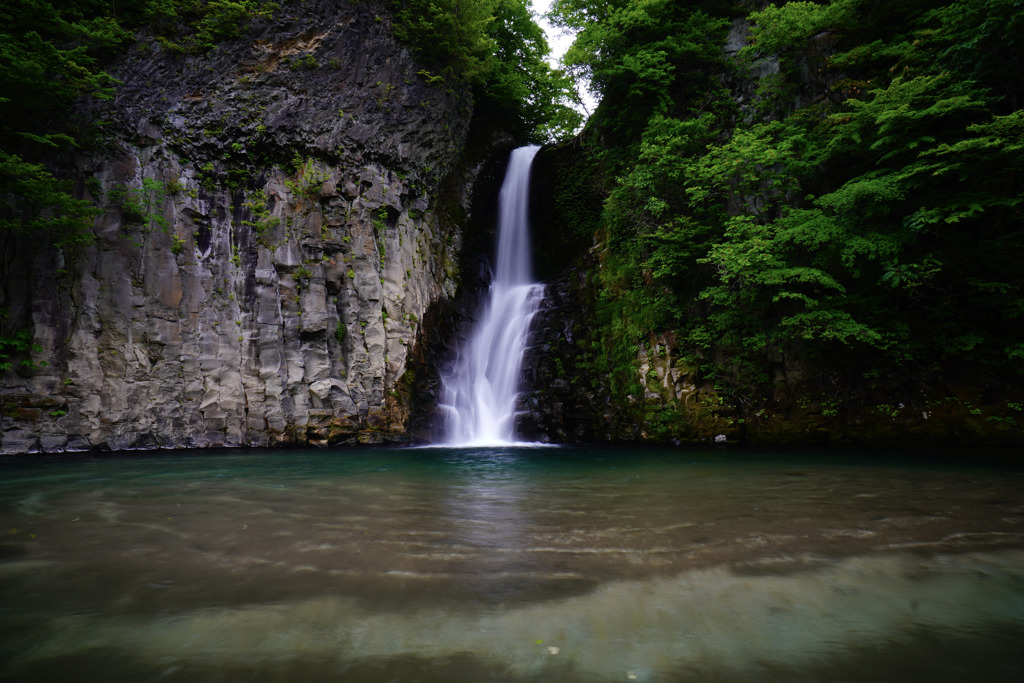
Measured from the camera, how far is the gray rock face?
11.2 metres

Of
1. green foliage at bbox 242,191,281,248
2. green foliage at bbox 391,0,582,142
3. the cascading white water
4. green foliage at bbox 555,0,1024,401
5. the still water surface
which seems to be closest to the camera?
the still water surface

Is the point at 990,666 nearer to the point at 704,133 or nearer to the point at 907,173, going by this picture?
the point at 907,173

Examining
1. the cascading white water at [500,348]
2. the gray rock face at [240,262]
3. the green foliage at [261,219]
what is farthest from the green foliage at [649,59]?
the green foliage at [261,219]

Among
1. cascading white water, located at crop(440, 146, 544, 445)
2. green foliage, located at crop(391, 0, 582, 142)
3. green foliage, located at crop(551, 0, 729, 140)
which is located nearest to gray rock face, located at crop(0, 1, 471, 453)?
green foliage, located at crop(391, 0, 582, 142)

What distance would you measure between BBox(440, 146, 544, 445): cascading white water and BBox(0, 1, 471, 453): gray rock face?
1.69 m

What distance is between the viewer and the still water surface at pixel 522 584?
2141mm

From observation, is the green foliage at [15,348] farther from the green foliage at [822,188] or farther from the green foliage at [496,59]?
the green foliage at [822,188]

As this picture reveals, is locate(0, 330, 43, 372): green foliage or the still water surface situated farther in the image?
locate(0, 330, 43, 372): green foliage

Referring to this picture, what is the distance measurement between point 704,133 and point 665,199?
5.79 ft

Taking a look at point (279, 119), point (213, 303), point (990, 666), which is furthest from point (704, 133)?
point (213, 303)

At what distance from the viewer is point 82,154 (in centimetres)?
1147

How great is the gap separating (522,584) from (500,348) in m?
11.6

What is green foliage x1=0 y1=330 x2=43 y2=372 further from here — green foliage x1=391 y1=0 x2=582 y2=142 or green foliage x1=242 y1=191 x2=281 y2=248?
green foliage x1=391 y1=0 x2=582 y2=142

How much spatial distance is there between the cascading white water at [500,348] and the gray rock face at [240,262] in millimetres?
1690
